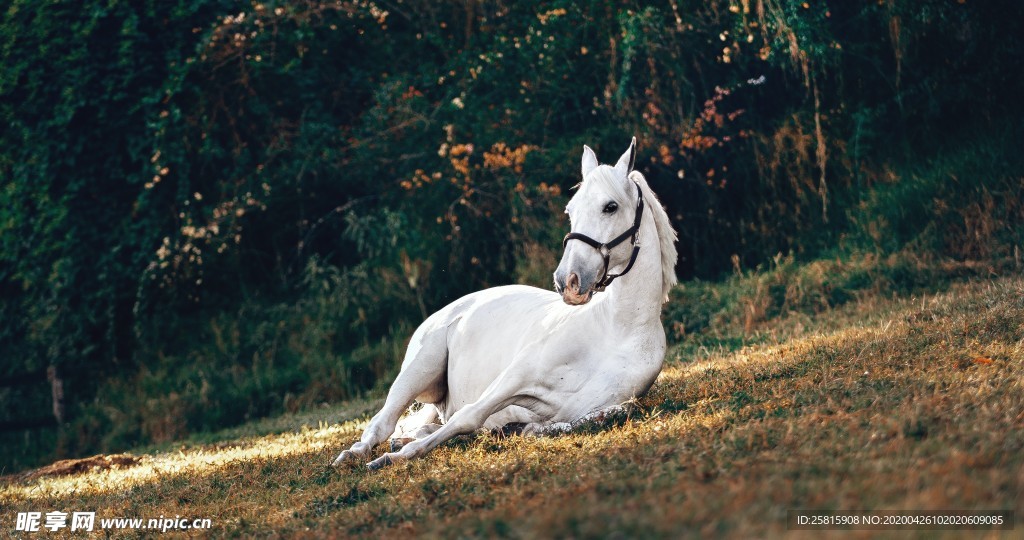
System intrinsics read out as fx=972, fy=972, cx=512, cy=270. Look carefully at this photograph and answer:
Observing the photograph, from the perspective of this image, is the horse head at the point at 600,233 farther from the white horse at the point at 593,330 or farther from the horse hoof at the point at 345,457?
the horse hoof at the point at 345,457

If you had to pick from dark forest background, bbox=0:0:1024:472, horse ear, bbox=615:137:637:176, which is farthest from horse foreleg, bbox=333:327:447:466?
dark forest background, bbox=0:0:1024:472

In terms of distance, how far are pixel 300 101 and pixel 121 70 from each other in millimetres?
2349

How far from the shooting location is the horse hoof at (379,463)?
509 cm

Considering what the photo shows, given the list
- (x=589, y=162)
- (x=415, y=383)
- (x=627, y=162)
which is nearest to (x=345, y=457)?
(x=415, y=383)

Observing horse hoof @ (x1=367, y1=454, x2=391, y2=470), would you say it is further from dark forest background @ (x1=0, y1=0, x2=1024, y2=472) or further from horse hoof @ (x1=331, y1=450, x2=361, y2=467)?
dark forest background @ (x1=0, y1=0, x2=1024, y2=472)

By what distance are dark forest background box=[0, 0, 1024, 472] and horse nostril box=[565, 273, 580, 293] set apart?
20.4 feet

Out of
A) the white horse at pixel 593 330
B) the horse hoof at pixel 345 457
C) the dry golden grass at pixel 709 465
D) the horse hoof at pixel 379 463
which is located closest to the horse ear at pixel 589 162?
the white horse at pixel 593 330

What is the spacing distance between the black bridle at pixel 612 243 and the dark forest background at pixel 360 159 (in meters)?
5.92

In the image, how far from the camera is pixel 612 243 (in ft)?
16.7

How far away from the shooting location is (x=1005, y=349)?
544 centimetres

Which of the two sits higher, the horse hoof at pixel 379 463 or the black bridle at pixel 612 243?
the black bridle at pixel 612 243

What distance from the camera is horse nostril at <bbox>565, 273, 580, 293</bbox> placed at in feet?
16.1

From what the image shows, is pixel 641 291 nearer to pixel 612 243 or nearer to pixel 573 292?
pixel 612 243

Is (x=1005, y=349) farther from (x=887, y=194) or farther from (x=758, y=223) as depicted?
(x=758, y=223)
